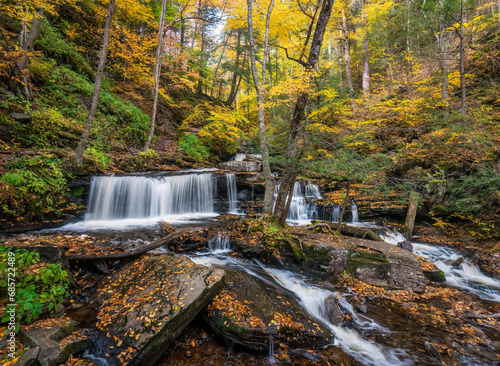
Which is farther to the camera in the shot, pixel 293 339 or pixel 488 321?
pixel 488 321

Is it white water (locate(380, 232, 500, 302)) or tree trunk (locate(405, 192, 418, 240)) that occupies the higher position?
tree trunk (locate(405, 192, 418, 240))

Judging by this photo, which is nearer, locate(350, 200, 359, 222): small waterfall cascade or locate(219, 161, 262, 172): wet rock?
locate(350, 200, 359, 222): small waterfall cascade

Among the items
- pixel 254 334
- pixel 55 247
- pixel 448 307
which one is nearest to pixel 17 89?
pixel 55 247

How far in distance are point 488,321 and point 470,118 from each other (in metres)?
7.33

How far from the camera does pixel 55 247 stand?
3.94 meters

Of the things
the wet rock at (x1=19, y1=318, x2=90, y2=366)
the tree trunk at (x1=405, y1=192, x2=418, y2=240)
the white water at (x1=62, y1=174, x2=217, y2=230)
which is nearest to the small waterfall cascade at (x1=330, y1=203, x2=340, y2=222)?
the tree trunk at (x1=405, y1=192, x2=418, y2=240)

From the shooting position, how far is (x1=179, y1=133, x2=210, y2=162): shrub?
14352 millimetres

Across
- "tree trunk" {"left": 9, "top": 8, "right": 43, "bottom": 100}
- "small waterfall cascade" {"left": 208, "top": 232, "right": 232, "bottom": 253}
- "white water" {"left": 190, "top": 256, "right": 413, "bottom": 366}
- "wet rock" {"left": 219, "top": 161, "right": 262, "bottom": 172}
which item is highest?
"tree trunk" {"left": 9, "top": 8, "right": 43, "bottom": 100}

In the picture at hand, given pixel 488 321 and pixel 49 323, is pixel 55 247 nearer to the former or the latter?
pixel 49 323

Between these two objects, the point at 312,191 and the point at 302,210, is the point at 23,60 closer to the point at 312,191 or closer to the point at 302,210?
the point at 302,210

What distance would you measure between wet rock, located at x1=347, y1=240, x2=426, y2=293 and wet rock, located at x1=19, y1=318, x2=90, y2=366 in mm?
5818

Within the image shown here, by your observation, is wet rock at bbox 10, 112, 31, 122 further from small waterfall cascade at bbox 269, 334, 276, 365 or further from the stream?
small waterfall cascade at bbox 269, 334, 276, 365

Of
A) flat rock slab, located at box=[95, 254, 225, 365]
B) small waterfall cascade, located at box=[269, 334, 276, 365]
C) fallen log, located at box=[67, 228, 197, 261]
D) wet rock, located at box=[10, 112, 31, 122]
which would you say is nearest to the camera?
flat rock slab, located at box=[95, 254, 225, 365]

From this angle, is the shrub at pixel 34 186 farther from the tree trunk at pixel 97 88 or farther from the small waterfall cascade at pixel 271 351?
the small waterfall cascade at pixel 271 351
